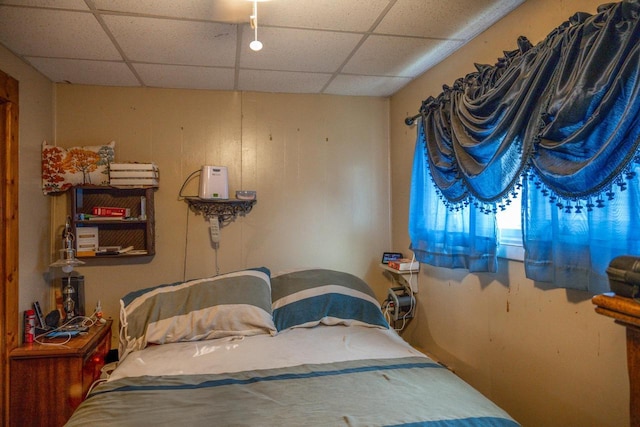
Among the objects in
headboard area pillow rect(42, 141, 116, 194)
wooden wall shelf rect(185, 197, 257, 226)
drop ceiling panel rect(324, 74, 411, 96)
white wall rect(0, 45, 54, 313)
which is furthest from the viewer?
wooden wall shelf rect(185, 197, 257, 226)

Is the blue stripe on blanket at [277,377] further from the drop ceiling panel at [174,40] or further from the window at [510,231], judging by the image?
the drop ceiling panel at [174,40]

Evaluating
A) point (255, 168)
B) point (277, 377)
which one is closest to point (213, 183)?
point (255, 168)

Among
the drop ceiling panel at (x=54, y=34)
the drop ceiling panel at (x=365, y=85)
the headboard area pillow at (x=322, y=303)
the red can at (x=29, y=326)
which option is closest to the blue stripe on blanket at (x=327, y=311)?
the headboard area pillow at (x=322, y=303)

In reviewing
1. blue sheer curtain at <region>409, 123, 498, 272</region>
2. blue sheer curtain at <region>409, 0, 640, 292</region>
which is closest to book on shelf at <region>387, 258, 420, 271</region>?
blue sheer curtain at <region>409, 123, 498, 272</region>

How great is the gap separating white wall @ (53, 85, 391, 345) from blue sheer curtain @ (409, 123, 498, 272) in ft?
2.28

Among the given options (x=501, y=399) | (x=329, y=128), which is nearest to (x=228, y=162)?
(x=329, y=128)

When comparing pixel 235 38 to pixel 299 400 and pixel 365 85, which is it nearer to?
pixel 365 85

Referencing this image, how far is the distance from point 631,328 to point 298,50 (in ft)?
6.51

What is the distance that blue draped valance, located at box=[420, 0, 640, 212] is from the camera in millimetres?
1135

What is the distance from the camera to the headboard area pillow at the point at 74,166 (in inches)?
97.0

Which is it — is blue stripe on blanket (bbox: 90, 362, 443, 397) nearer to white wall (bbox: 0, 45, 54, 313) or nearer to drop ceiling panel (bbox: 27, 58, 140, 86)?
white wall (bbox: 0, 45, 54, 313)

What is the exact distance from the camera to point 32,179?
2.33 meters

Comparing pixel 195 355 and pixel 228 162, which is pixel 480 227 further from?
pixel 228 162

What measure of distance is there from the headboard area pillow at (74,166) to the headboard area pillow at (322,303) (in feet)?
4.83
